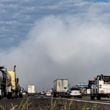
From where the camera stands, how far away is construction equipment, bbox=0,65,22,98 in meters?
60.1

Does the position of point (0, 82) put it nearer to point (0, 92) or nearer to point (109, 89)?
point (0, 92)

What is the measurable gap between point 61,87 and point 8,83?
1049 inches

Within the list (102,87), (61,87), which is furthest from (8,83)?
(61,87)

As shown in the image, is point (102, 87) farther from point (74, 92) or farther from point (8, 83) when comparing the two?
point (74, 92)

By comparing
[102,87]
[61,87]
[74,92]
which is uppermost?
[61,87]

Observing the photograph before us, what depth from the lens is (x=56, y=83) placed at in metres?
95.1

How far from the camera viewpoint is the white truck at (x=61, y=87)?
91438mm

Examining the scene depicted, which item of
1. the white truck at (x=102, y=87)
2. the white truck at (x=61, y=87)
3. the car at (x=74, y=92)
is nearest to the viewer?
the white truck at (x=102, y=87)

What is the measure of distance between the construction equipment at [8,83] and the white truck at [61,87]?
11.5 meters

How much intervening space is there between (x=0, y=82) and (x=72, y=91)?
97.9ft

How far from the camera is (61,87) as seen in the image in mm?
93125

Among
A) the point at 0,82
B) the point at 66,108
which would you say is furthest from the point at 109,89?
the point at 66,108

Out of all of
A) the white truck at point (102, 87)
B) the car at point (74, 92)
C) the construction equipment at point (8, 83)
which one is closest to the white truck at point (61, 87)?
the car at point (74, 92)

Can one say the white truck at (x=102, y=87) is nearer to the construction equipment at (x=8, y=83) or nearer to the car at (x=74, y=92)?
the construction equipment at (x=8, y=83)
